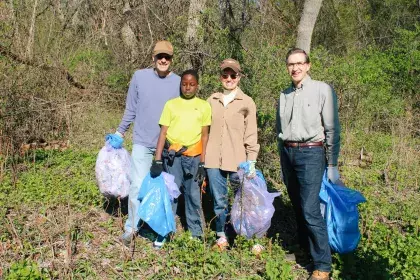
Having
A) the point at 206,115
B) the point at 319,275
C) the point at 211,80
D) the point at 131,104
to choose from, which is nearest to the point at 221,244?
the point at 319,275

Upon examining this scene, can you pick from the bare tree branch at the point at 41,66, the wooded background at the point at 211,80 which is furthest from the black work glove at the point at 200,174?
the bare tree branch at the point at 41,66

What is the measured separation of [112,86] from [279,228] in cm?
678

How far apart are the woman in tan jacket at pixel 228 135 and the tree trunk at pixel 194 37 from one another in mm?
3403

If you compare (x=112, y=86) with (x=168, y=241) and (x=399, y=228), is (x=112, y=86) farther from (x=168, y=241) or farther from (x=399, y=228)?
(x=399, y=228)

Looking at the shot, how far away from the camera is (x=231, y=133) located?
3629mm

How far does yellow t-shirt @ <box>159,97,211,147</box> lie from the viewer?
3.61 meters

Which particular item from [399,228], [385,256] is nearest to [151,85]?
[385,256]

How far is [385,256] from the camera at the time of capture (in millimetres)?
3678

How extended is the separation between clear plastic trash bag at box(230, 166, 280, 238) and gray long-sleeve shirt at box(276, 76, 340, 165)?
0.59 metres

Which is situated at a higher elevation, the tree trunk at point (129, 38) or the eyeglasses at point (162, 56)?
the tree trunk at point (129, 38)

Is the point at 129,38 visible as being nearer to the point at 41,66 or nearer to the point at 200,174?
the point at 41,66

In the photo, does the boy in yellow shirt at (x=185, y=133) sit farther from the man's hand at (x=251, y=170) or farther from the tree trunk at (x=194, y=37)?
the tree trunk at (x=194, y=37)

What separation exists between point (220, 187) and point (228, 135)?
49cm

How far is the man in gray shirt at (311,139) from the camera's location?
10.6 ft
